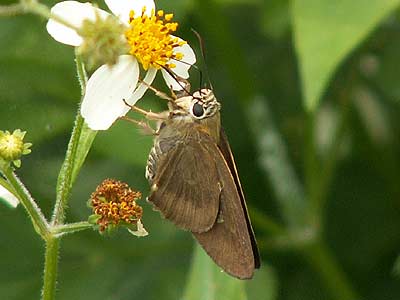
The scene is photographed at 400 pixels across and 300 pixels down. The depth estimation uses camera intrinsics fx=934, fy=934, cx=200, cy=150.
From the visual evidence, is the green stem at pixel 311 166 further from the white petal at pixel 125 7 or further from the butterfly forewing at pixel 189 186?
the white petal at pixel 125 7

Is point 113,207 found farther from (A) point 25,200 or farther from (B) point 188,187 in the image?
(B) point 188,187

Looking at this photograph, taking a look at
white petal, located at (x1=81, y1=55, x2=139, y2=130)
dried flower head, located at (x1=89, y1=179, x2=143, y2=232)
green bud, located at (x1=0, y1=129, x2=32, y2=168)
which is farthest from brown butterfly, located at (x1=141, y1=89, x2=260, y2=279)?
green bud, located at (x1=0, y1=129, x2=32, y2=168)

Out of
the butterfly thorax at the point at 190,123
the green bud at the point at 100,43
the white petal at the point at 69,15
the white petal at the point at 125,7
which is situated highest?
the green bud at the point at 100,43

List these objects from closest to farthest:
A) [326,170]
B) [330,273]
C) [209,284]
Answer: [209,284] < [330,273] < [326,170]

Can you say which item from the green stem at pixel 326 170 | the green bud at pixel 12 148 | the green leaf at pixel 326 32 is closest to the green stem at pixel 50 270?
the green bud at pixel 12 148

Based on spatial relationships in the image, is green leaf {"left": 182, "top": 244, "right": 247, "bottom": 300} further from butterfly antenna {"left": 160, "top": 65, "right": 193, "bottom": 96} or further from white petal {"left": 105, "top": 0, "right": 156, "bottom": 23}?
white petal {"left": 105, "top": 0, "right": 156, "bottom": 23}

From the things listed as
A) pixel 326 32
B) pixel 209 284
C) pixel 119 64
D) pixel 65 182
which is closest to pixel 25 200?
pixel 65 182

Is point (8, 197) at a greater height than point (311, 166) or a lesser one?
greater

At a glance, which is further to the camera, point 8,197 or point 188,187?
point 188,187
